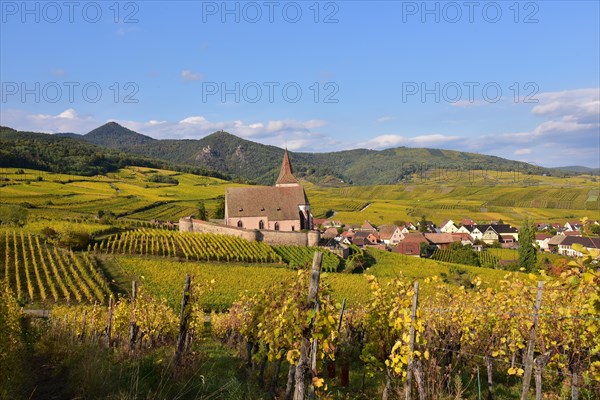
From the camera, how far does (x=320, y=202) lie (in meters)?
135

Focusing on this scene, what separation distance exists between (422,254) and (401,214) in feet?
165

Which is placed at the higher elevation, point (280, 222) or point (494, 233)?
point (280, 222)

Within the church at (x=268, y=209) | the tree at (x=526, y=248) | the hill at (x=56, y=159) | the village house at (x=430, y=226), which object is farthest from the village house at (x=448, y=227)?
the hill at (x=56, y=159)

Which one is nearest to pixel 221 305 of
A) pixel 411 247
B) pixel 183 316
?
pixel 183 316

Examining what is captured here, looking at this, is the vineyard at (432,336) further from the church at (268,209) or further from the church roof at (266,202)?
the church roof at (266,202)

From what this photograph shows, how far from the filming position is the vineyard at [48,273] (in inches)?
1066

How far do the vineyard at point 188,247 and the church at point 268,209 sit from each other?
6.28m

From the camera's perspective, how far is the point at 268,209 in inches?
2261

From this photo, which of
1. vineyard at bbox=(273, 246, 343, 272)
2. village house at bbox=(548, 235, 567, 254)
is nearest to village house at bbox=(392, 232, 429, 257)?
vineyard at bbox=(273, 246, 343, 272)

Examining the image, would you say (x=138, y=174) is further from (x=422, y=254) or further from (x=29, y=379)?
(x=29, y=379)

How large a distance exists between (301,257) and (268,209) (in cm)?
1193

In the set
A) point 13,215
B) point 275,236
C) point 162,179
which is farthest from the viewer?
point 162,179

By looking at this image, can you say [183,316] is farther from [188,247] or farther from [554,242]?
[554,242]

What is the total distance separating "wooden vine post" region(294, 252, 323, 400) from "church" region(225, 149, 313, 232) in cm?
4993
